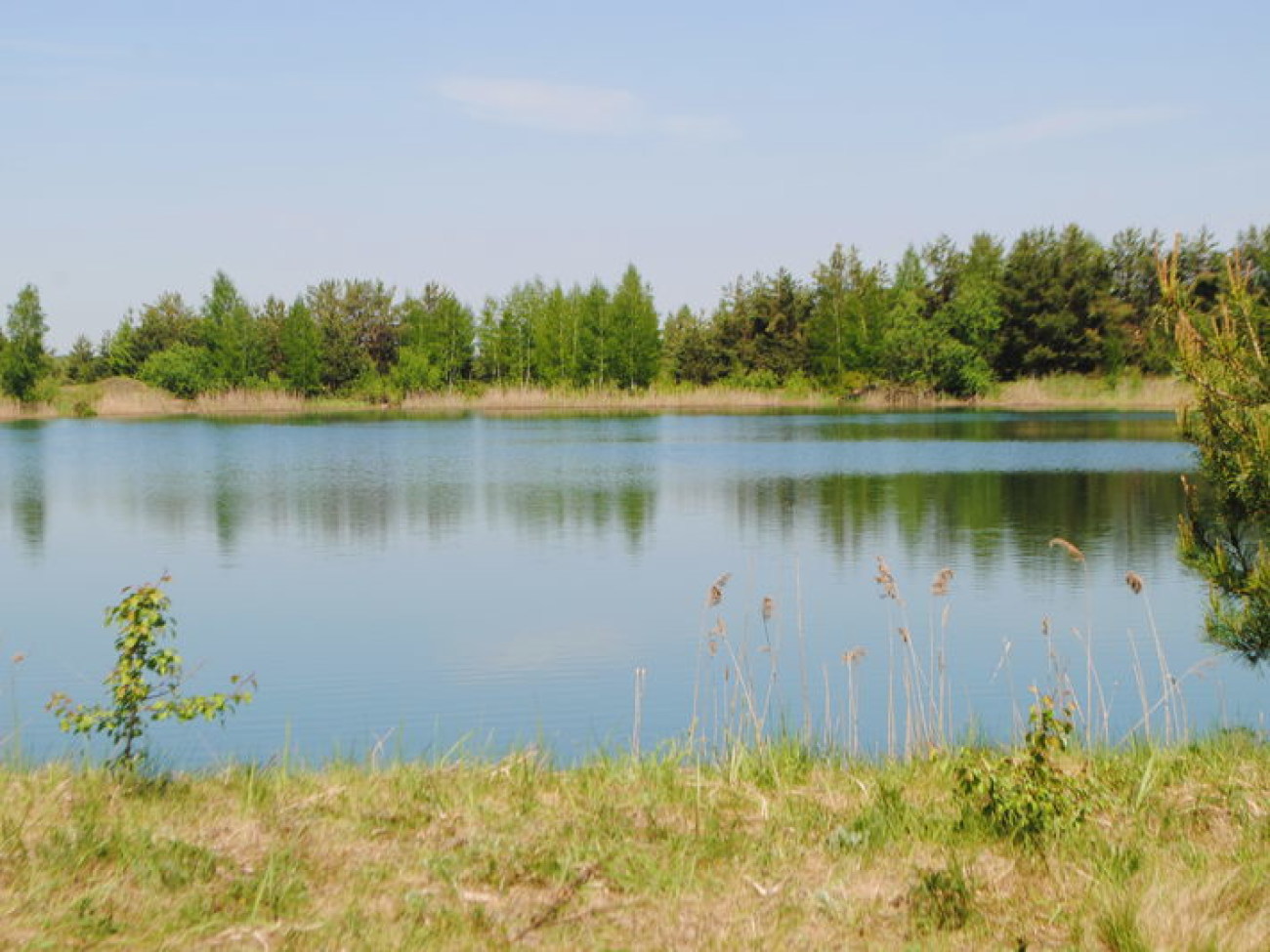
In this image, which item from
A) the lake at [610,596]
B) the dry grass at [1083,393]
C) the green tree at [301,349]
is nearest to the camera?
the lake at [610,596]

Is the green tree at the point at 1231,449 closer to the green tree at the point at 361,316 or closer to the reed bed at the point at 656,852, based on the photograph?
the reed bed at the point at 656,852

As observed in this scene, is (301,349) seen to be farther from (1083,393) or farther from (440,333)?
(1083,393)

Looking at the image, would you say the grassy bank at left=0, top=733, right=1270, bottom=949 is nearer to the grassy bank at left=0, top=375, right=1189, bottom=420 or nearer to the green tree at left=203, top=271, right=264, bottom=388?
the grassy bank at left=0, top=375, right=1189, bottom=420

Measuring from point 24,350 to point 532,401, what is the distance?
84.5 ft

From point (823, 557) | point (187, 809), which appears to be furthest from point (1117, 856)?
point (823, 557)

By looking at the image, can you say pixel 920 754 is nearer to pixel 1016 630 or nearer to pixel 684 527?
pixel 1016 630

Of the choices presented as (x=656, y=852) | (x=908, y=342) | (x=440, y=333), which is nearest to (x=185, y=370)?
(x=440, y=333)

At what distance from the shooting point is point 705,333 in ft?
248

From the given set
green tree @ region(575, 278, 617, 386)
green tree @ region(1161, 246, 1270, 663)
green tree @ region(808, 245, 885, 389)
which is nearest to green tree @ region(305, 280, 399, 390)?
green tree @ region(575, 278, 617, 386)

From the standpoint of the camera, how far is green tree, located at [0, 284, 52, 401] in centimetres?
6328

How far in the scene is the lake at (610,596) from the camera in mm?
9695

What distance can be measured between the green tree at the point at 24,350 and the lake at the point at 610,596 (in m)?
32.0

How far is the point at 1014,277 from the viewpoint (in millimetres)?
66125

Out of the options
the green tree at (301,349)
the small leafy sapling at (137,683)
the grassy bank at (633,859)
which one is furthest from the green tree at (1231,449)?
the green tree at (301,349)
